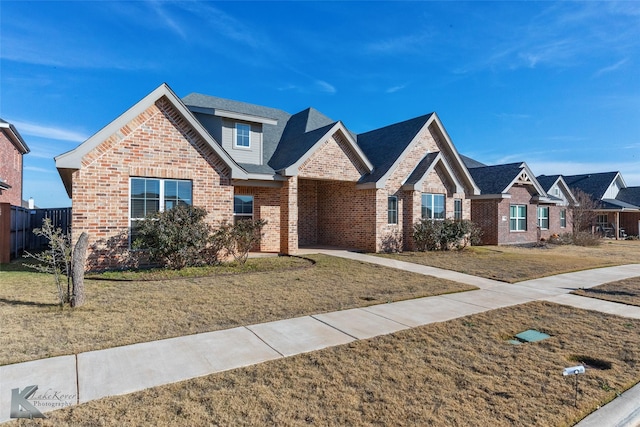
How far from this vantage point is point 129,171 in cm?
1041

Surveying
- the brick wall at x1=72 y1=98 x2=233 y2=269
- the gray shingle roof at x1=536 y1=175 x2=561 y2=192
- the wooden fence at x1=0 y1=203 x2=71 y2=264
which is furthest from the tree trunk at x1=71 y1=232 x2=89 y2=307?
the gray shingle roof at x1=536 y1=175 x2=561 y2=192

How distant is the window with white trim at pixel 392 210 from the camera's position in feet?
54.1

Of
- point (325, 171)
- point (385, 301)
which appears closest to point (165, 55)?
point (325, 171)

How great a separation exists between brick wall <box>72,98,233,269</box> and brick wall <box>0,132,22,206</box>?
10666 millimetres

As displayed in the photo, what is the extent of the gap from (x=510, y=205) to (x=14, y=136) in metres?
30.9

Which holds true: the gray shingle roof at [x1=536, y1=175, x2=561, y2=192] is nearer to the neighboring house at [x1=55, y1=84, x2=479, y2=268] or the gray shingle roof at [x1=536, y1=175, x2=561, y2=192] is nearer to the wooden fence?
the neighboring house at [x1=55, y1=84, x2=479, y2=268]

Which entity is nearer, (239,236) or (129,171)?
(129,171)

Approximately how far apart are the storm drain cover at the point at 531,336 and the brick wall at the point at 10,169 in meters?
21.4

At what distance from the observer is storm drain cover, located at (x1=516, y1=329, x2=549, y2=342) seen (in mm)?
5426

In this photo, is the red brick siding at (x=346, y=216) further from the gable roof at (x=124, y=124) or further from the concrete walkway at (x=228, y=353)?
the concrete walkway at (x=228, y=353)

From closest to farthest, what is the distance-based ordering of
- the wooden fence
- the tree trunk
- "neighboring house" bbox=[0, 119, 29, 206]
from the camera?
1. the tree trunk
2. the wooden fence
3. "neighboring house" bbox=[0, 119, 29, 206]

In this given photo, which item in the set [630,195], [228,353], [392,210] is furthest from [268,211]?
[630,195]

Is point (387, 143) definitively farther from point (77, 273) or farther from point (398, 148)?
point (77, 273)

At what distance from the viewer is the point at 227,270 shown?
1067cm
